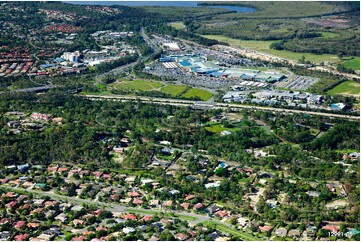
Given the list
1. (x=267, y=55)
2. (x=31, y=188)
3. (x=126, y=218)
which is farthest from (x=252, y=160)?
(x=267, y=55)

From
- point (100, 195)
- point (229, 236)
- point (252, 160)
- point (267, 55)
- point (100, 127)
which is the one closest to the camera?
point (229, 236)

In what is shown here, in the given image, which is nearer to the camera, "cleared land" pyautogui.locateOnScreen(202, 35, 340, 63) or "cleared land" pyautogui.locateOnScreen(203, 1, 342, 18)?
"cleared land" pyautogui.locateOnScreen(202, 35, 340, 63)

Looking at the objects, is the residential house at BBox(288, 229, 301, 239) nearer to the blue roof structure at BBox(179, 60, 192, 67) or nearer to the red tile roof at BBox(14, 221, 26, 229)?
the red tile roof at BBox(14, 221, 26, 229)

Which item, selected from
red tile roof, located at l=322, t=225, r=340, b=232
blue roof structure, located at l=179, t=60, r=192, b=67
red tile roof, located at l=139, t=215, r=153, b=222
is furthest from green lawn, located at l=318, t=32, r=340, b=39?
red tile roof, located at l=139, t=215, r=153, b=222

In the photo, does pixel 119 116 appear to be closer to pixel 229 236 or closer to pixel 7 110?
pixel 7 110

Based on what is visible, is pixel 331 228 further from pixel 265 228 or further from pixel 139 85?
pixel 139 85

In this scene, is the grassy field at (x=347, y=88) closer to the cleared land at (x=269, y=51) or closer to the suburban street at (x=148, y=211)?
the cleared land at (x=269, y=51)
